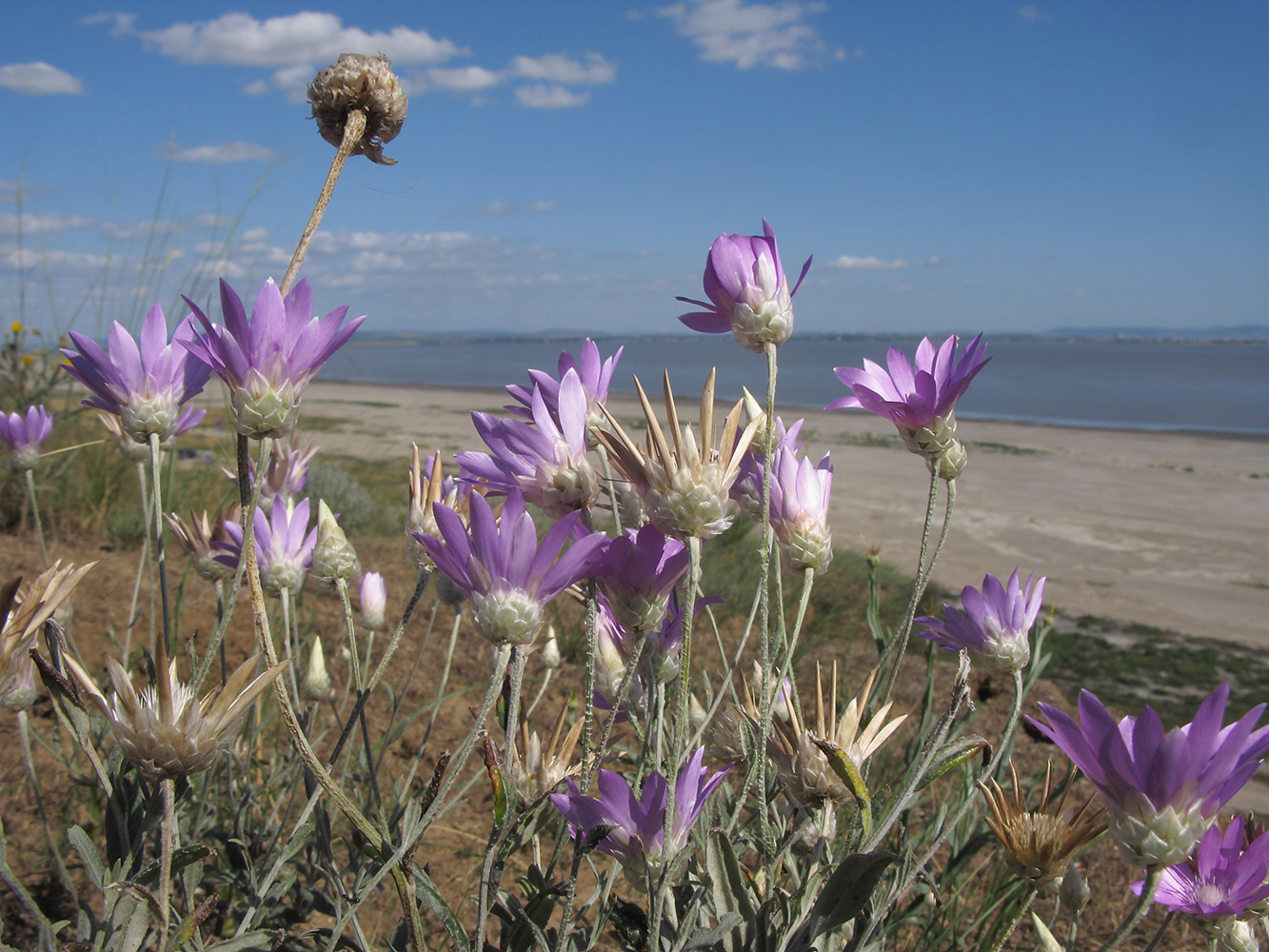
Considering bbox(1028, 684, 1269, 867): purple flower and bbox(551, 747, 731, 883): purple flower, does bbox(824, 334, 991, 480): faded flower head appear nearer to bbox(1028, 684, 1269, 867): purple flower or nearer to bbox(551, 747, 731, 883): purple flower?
bbox(1028, 684, 1269, 867): purple flower

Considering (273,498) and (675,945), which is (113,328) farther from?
(675,945)

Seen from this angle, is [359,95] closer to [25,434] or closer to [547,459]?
[547,459]

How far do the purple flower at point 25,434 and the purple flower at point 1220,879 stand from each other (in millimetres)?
2336

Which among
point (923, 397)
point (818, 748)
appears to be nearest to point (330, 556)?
point (818, 748)

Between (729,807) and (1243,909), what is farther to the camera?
(729,807)

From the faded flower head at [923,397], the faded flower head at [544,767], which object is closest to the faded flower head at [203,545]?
the faded flower head at [544,767]

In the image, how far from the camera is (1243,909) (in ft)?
3.18

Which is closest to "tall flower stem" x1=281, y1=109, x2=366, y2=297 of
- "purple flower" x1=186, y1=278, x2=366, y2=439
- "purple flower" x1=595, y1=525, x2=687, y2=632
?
"purple flower" x1=186, y1=278, x2=366, y2=439

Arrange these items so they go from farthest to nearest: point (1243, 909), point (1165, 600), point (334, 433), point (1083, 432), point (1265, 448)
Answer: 1. point (1083, 432)
2. point (1265, 448)
3. point (334, 433)
4. point (1165, 600)
5. point (1243, 909)

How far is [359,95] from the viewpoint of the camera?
3.17 ft

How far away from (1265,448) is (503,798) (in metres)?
22.0

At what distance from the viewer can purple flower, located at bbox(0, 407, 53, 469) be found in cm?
197

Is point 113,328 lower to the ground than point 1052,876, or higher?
higher

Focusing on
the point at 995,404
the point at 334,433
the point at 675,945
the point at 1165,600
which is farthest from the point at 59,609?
the point at 995,404
